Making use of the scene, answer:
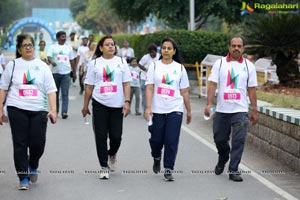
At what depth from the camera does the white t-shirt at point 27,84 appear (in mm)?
8219

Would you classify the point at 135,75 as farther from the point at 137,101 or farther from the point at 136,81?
the point at 137,101

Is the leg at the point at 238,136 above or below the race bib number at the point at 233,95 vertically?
below

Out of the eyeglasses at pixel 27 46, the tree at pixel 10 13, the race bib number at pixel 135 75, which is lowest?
the race bib number at pixel 135 75

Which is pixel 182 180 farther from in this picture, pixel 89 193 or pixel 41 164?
pixel 41 164

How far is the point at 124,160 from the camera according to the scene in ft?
34.2

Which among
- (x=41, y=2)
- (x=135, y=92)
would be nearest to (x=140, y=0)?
(x=135, y=92)

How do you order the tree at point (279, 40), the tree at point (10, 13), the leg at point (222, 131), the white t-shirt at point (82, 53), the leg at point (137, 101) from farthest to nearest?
the tree at point (10, 13)
the white t-shirt at point (82, 53)
the leg at point (137, 101)
the tree at point (279, 40)
the leg at point (222, 131)

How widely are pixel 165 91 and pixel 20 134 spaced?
1850 millimetres

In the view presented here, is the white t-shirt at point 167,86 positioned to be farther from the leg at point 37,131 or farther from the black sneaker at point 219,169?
the leg at point 37,131

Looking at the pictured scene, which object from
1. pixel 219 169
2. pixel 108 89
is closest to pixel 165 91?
pixel 108 89

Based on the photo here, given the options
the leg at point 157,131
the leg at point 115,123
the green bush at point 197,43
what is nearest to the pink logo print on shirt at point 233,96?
the leg at point 157,131

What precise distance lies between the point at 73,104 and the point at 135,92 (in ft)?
9.40

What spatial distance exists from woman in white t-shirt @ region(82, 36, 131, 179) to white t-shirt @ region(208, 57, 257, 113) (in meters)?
1.12

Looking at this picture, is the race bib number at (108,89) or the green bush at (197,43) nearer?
the race bib number at (108,89)
